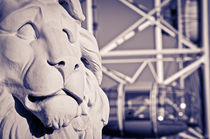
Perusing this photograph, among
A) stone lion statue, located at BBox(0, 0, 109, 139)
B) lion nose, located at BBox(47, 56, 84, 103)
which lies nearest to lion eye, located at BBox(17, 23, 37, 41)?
stone lion statue, located at BBox(0, 0, 109, 139)

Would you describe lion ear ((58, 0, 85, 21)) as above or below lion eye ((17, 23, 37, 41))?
above

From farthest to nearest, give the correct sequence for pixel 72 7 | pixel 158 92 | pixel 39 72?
1. pixel 158 92
2. pixel 72 7
3. pixel 39 72

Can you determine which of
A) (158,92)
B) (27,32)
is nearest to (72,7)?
(27,32)

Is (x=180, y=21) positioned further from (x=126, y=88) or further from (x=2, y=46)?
(x=2, y=46)

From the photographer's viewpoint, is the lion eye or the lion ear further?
the lion ear

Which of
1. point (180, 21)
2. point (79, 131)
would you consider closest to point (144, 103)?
point (180, 21)

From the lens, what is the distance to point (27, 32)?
2051 millimetres

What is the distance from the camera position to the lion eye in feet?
6.70

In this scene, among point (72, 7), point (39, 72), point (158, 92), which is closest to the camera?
point (39, 72)

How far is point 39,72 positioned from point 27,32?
20cm

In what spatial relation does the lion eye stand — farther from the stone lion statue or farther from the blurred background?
the blurred background

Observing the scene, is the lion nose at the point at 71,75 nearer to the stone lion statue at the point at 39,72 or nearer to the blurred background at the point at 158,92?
the stone lion statue at the point at 39,72

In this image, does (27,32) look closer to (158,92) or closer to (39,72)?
(39,72)

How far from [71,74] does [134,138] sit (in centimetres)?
453
